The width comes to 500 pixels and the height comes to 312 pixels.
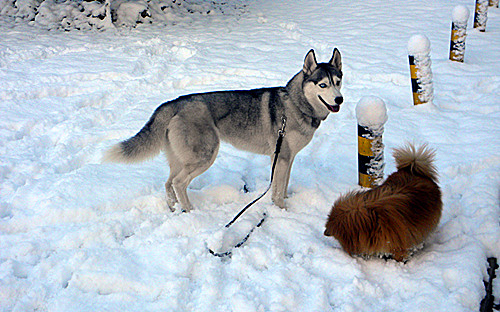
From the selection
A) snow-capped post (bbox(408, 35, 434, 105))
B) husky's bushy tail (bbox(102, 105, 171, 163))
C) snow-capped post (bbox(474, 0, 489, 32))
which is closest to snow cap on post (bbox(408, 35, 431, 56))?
snow-capped post (bbox(408, 35, 434, 105))

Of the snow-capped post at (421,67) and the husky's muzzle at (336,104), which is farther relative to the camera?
the snow-capped post at (421,67)

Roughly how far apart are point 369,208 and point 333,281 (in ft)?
1.92

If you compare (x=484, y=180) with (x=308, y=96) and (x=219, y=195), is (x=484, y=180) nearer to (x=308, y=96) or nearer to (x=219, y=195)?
(x=308, y=96)

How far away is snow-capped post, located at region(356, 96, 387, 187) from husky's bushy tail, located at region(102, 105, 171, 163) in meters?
1.87

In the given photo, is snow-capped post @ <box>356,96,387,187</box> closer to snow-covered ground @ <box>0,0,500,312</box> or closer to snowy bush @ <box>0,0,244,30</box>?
snow-covered ground @ <box>0,0,500,312</box>

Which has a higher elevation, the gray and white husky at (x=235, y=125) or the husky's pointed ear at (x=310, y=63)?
the husky's pointed ear at (x=310, y=63)

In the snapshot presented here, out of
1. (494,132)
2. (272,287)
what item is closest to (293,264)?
(272,287)

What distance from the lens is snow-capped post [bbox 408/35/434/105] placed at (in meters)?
5.30

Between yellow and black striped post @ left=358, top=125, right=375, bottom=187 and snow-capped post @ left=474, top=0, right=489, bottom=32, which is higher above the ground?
snow-capped post @ left=474, top=0, right=489, bottom=32

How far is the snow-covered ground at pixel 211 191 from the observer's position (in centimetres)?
252

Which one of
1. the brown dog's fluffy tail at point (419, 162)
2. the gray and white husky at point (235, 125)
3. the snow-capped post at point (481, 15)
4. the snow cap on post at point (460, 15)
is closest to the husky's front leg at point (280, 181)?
the gray and white husky at point (235, 125)

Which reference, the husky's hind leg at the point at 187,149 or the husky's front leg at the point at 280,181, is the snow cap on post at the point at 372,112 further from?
the husky's hind leg at the point at 187,149

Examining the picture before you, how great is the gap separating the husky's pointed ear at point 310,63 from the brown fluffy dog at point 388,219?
52.6 inches

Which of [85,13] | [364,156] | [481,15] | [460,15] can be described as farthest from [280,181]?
[85,13]
